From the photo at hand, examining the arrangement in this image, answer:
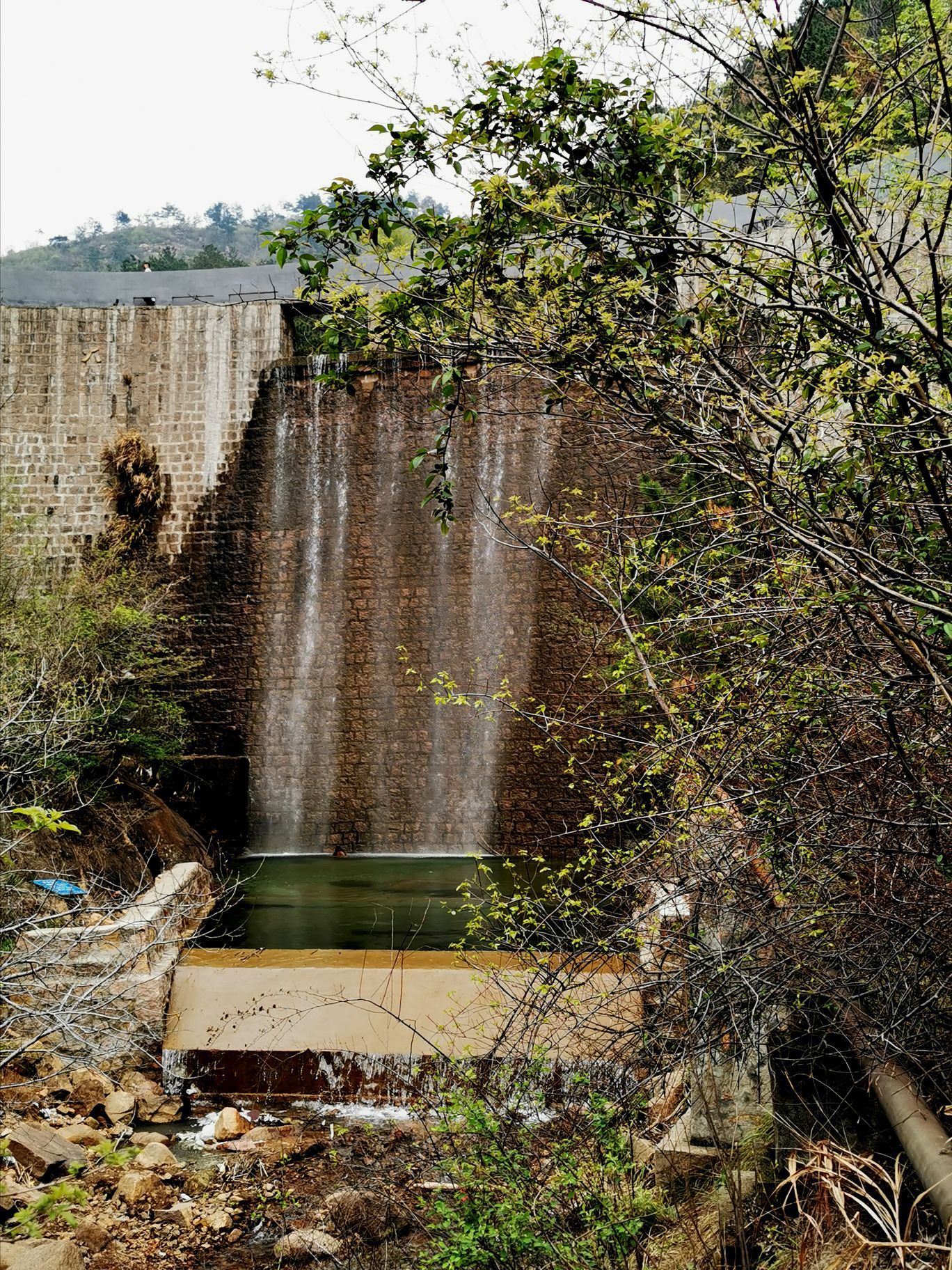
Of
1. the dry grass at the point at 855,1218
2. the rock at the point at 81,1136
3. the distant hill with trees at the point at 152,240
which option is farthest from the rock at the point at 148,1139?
the distant hill with trees at the point at 152,240

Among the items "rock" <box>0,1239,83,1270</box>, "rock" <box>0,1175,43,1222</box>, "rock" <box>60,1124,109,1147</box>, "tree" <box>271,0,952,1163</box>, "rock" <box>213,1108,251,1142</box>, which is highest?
"tree" <box>271,0,952,1163</box>

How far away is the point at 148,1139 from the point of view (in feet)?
19.1

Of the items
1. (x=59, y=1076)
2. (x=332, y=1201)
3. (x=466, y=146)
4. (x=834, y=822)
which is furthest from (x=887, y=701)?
(x=59, y=1076)

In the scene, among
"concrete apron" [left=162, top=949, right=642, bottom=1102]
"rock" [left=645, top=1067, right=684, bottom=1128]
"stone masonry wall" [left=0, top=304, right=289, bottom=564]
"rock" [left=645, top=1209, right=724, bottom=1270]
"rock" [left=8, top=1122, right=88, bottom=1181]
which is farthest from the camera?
"stone masonry wall" [left=0, top=304, right=289, bottom=564]

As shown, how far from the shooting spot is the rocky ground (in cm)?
463

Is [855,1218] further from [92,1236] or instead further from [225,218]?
[225,218]

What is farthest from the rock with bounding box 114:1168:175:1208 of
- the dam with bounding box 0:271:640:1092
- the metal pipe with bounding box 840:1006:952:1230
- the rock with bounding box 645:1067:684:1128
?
the dam with bounding box 0:271:640:1092

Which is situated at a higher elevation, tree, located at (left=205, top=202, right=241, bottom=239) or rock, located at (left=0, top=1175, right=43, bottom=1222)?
tree, located at (left=205, top=202, right=241, bottom=239)

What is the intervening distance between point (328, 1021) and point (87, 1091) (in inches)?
57.4

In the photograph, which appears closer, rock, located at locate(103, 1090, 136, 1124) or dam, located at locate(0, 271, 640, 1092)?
rock, located at locate(103, 1090, 136, 1124)

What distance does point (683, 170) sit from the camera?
12.4ft

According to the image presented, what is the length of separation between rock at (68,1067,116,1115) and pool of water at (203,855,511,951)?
6.09 feet

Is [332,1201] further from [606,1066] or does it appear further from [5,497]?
[5,497]

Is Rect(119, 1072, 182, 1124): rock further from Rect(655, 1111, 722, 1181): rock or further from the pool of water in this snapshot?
Answer: Rect(655, 1111, 722, 1181): rock
